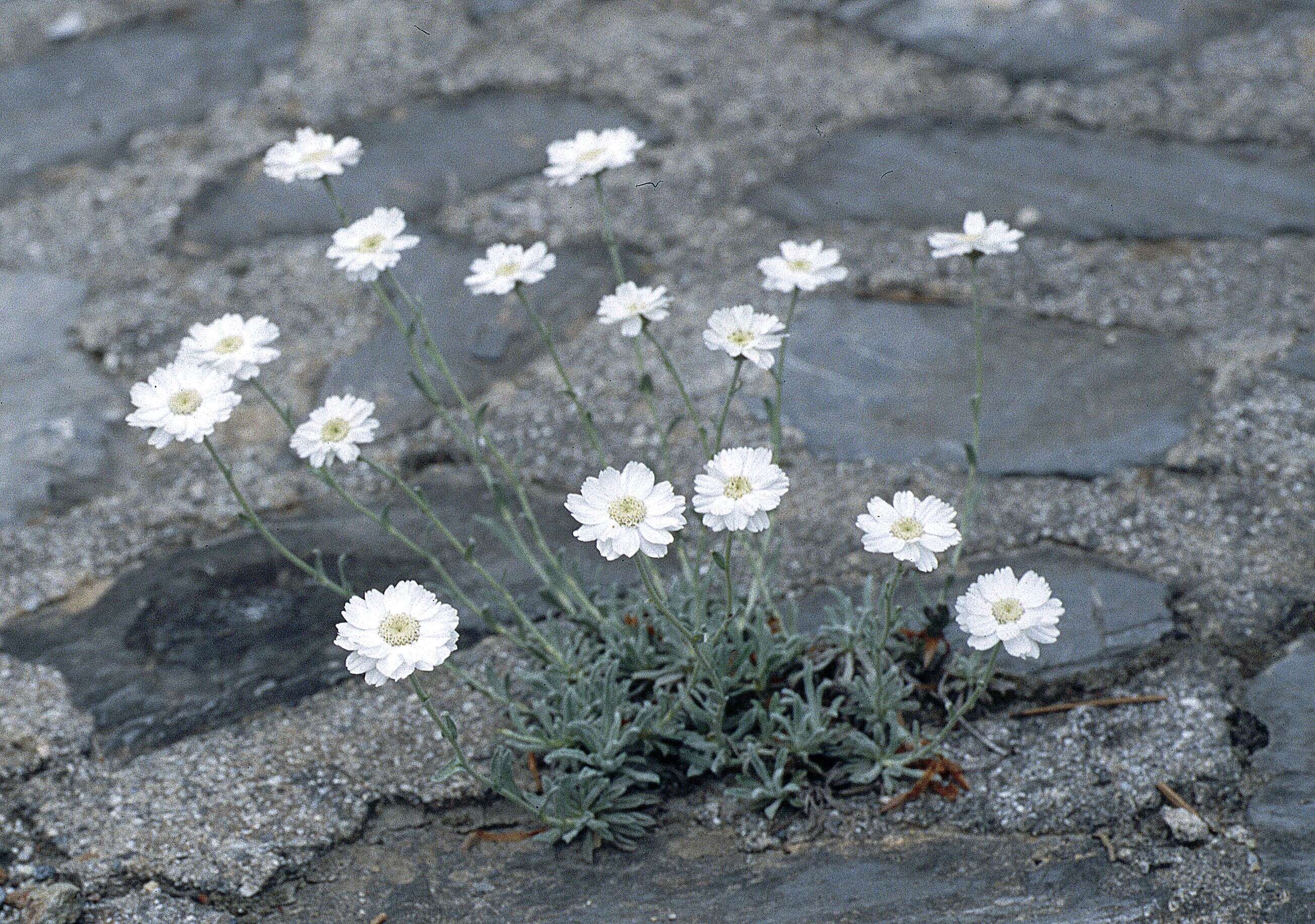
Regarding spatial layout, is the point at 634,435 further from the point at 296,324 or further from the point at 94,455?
the point at 94,455

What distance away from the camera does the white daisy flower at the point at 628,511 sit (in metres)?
1.61

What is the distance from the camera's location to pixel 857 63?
316 cm

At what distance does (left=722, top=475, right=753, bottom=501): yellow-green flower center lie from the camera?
64.3 inches

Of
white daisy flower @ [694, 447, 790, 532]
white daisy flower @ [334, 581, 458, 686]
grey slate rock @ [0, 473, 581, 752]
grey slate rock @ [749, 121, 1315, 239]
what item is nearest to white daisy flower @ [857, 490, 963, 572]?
white daisy flower @ [694, 447, 790, 532]

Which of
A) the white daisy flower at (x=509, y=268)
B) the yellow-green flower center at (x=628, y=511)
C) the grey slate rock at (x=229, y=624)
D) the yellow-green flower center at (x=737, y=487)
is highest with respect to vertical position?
the white daisy flower at (x=509, y=268)

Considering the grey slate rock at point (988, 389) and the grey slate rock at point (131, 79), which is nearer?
the grey slate rock at point (988, 389)

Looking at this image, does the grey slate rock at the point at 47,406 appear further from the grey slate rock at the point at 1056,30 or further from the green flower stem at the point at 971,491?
the grey slate rock at the point at 1056,30

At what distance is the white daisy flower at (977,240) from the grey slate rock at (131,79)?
1933 mm

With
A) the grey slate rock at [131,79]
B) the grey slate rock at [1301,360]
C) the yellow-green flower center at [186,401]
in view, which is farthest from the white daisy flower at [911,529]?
the grey slate rock at [131,79]

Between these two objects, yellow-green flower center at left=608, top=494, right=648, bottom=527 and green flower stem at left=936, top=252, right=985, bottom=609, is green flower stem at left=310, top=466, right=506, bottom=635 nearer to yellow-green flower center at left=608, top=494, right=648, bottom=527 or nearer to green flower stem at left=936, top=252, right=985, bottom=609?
yellow-green flower center at left=608, top=494, right=648, bottom=527

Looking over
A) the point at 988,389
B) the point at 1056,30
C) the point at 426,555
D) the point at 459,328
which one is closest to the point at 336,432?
the point at 426,555

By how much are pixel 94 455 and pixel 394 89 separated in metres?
1.18

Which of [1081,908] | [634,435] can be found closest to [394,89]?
[634,435]

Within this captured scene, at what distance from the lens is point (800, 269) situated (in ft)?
6.47
